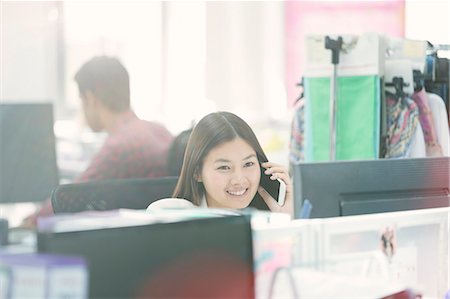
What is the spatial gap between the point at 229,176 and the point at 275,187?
119mm

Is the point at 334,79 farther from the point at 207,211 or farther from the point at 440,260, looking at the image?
the point at 207,211

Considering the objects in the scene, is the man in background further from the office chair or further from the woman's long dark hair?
the woman's long dark hair

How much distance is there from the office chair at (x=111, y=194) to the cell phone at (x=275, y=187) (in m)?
0.24

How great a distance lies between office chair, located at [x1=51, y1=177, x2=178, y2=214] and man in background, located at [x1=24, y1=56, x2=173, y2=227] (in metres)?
0.77

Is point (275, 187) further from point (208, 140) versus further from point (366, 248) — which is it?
point (366, 248)

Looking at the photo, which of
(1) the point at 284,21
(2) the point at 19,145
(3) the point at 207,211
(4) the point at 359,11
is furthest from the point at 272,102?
(3) the point at 207,211

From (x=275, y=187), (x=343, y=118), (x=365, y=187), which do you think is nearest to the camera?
(x=365, y=187)

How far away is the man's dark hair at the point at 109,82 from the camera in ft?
9.45

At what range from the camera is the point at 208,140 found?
1.49 m

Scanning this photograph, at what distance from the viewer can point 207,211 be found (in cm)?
87

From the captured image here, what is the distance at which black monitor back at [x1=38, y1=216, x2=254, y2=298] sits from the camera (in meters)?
0.76

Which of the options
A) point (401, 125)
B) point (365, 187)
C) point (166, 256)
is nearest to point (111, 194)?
point (365, 187)

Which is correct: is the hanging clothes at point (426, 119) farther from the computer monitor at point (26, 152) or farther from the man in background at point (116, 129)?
the computer monitor at point (26, 152)

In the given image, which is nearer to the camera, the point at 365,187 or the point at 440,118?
the point at 365,187
